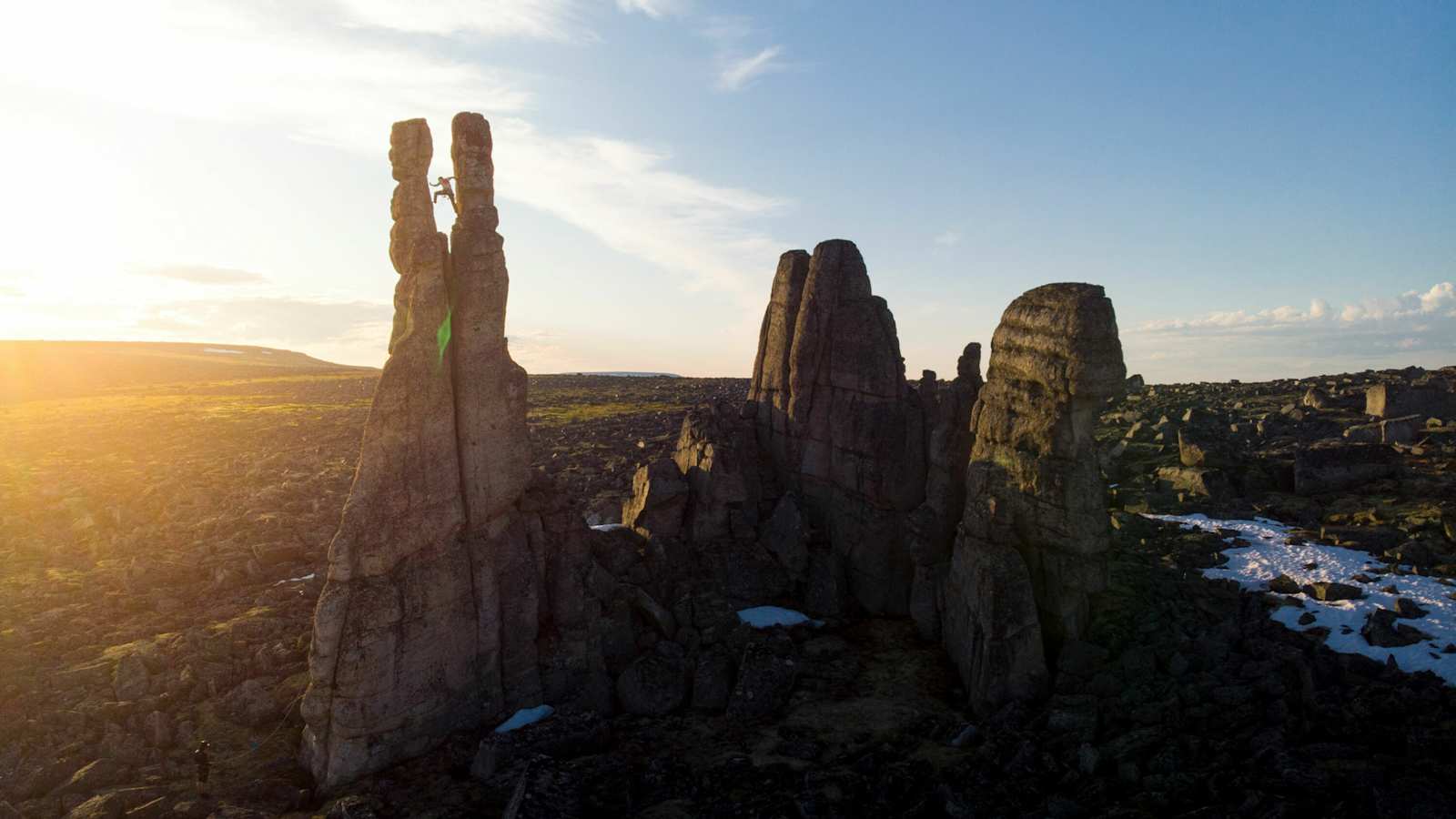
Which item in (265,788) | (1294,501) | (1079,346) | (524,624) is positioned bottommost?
(265,788)

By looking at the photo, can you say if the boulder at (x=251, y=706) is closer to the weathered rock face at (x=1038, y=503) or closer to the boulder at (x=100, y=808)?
the boulder at (x=100, y=808)

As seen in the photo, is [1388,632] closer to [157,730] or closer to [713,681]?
[713,681]

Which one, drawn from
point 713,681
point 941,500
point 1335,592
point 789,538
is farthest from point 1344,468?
point 713,681

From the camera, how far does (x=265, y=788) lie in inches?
856

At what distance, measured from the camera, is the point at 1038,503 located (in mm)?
26938

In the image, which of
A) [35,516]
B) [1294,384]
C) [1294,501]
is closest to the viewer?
[1294,501]

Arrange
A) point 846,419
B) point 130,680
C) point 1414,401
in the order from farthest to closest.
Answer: point 1414,401 → point 846,419 → point 130,680

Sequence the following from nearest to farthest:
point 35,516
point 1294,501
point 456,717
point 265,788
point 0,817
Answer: point 0,817 < point 265,788 < point 456,717 < point 1294,501 < point 35,516

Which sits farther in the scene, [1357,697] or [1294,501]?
[1294,501]

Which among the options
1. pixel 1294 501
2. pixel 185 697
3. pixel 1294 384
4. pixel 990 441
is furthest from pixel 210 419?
pixel 1294 384

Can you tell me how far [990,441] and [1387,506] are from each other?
20.4m

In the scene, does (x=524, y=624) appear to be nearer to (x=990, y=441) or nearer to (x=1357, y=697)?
(x=990, y=441)

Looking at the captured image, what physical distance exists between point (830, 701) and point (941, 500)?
10.7 metres

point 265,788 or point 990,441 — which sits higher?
point 990,441
